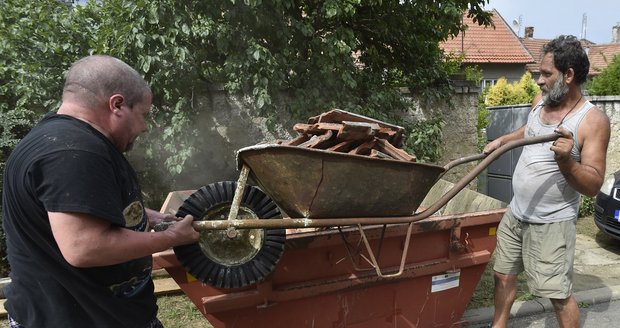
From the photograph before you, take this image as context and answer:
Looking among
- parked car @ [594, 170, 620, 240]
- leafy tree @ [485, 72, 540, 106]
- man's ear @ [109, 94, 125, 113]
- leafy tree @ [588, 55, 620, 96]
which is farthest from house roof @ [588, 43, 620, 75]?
man's ear @ [109, 94, 125, 113]

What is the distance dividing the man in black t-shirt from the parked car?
5659 mm

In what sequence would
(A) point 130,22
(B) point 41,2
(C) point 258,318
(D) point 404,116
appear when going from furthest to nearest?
(D) point 404,116
(B) point 41,2
(A) point 130,22
(C) point 258,318

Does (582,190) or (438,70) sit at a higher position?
(438,70)

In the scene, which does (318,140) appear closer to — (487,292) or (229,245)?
(229,245)

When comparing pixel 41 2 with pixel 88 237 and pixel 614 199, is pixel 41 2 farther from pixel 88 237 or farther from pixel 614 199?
pixel 614 199

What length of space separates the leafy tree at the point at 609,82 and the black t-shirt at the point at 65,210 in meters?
11.4

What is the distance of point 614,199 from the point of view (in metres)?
5.44

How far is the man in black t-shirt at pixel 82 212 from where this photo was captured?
140 centimetres

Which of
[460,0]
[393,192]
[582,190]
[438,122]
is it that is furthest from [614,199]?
[393,192]

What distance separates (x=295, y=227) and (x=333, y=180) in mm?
301

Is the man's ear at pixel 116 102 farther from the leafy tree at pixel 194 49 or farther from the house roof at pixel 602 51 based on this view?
the house roof at pixel 602 51

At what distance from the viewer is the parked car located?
539cm

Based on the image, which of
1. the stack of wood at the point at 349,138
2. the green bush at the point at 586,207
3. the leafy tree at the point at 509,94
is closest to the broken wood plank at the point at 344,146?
the stack of wood at the point at 349,138

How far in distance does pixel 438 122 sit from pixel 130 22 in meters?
3.73
